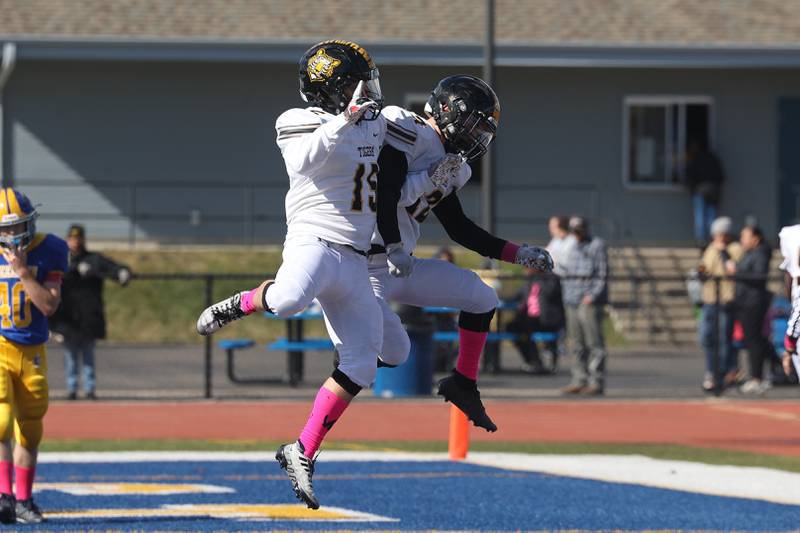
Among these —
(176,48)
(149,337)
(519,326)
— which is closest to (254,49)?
(176,48)

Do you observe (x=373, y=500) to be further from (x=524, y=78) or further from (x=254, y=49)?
(x=524, y=78)

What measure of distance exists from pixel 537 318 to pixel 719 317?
285cm

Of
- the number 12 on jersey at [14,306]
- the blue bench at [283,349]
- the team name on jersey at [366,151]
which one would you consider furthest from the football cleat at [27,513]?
the blue bench at [283,349]

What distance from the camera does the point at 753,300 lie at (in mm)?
17188

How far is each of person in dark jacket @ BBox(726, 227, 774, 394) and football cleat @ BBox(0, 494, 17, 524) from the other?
33.4 feet

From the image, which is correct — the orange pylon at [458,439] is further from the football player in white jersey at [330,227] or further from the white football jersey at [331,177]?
the white football jersey at [331,177]

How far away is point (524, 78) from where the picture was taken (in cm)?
2694

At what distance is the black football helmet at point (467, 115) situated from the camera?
7.02 meters

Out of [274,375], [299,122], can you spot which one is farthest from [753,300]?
[299,122]

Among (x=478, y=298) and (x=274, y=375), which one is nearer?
(x=478, y=298)

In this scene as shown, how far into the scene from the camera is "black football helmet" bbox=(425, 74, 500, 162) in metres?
7.02

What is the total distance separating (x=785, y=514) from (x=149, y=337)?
1451 centimetres

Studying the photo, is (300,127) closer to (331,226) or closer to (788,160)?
(331,226)

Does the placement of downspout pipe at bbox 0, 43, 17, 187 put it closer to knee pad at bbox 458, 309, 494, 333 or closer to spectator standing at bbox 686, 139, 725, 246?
spectator standing at bbox 686, 139, 725, 246
